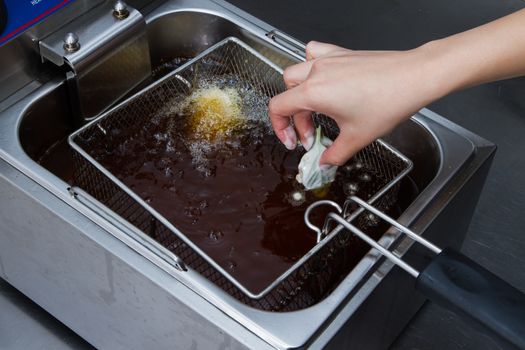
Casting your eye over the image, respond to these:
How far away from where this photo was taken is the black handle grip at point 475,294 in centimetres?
76

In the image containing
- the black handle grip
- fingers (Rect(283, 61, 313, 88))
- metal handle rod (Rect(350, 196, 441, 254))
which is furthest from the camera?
fingers (Rect(283, 61, 313, 88))

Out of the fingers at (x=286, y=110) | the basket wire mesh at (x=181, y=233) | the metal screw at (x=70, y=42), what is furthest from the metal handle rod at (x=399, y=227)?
the metal screw at (x=70, y=42)

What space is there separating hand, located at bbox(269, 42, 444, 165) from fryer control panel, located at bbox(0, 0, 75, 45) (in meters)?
0.38

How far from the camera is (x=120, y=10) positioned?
44.3 inches

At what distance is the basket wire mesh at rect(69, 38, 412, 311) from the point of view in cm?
95

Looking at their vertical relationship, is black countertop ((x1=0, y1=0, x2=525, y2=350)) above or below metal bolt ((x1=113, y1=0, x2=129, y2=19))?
below

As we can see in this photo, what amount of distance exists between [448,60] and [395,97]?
70mm

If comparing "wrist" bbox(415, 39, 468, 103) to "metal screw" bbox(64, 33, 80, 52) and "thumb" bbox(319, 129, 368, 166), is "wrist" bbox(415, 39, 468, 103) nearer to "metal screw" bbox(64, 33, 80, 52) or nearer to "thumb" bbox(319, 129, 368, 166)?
"thumb" bbox(319, 129, 368, 166)

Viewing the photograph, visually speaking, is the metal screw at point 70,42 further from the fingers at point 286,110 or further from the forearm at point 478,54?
the forearm at point 478,54

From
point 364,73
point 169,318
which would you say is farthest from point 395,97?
point 169,318

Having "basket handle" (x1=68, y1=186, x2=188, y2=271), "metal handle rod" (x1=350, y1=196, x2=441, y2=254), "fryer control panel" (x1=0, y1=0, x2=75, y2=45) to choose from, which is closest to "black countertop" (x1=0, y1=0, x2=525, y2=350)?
"metal handle rod" (x1=350, y1=196, x2=441, y2=254)

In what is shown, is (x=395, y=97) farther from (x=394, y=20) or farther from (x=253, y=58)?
(x=394, y=20)

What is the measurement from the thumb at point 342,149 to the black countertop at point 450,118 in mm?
301

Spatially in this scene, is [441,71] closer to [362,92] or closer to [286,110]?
[362,92]
